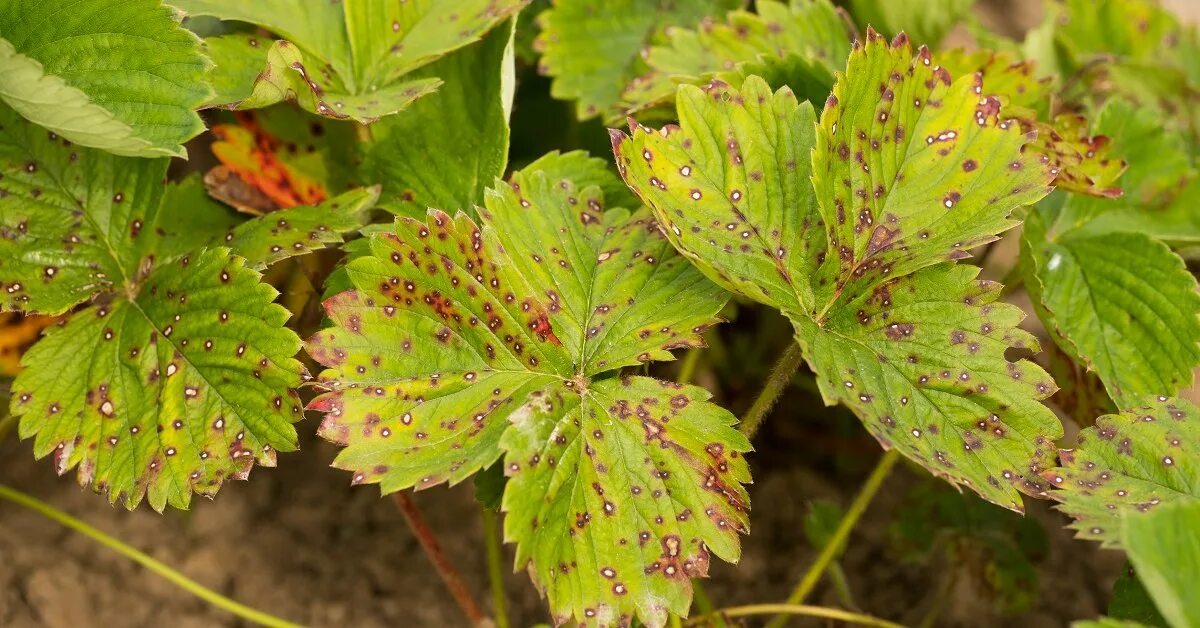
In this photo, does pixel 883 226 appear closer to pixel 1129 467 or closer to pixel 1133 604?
pixel 1129 467

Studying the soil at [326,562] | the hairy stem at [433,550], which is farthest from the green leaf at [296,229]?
the soil at [326,562]

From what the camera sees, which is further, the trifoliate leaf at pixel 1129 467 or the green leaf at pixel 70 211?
the green leaf at pixel 70 211

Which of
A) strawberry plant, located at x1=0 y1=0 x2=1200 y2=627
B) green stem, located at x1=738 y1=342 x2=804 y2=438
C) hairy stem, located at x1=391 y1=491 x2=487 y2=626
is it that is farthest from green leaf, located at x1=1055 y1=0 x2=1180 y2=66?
hairy stem, located at x1=391 y1=491 x2=487 y2=626

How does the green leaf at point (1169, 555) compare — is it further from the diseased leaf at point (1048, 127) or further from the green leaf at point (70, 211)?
the green leaf at point (70, 211)

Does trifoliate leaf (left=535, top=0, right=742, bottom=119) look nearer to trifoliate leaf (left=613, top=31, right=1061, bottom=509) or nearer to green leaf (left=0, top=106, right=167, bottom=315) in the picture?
trifoliate leaf (left=613, top=31, right=1061, bottom=509)

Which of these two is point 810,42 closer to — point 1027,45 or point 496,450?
point 1027,45

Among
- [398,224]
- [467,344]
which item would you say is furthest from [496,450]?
[398,224]

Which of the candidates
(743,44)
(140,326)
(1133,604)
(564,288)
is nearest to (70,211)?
(140,326)
